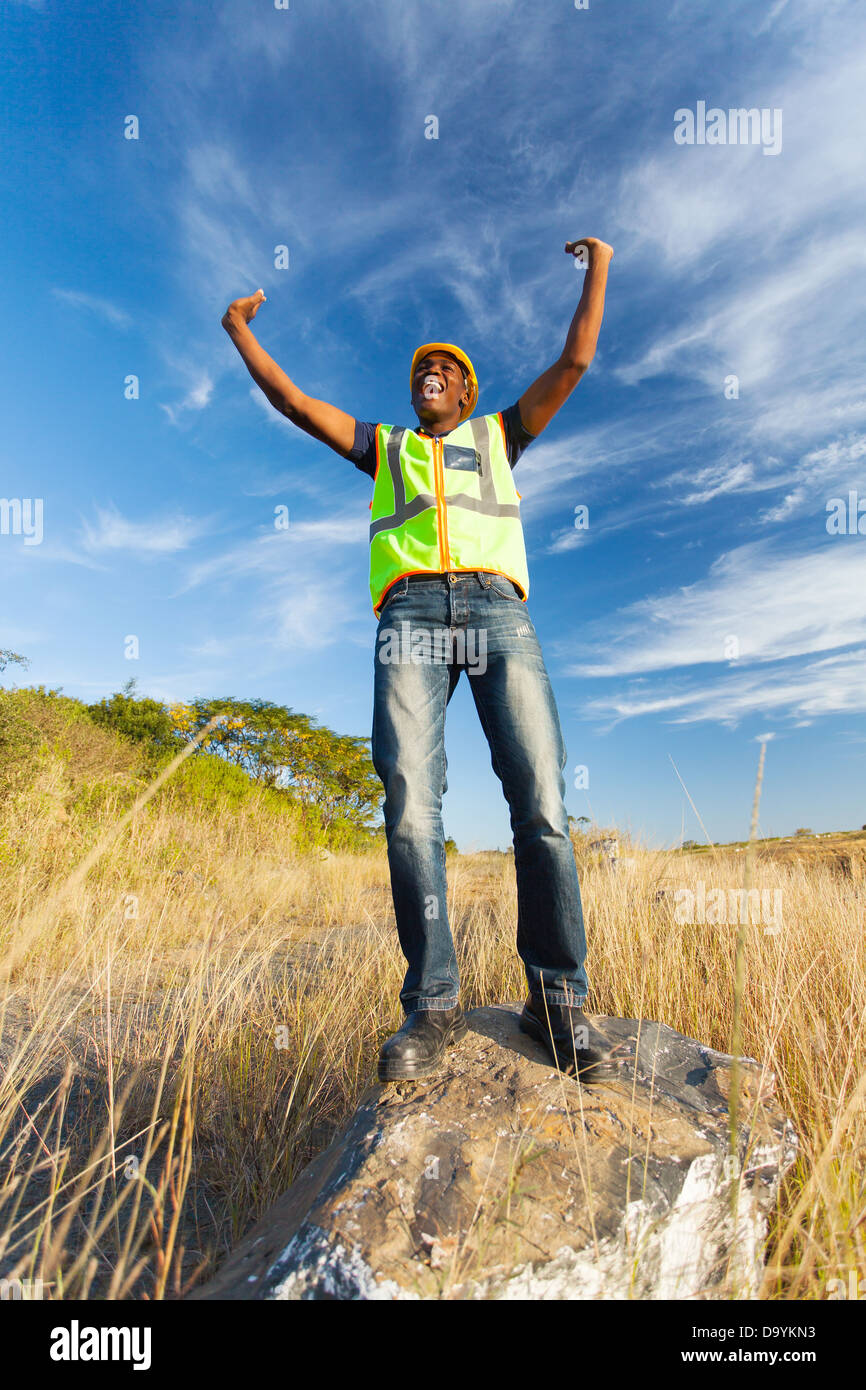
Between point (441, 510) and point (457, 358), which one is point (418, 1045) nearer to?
point (441, 510)

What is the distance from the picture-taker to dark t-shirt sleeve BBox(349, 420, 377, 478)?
2660 millimetres

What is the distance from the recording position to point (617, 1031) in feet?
7.29

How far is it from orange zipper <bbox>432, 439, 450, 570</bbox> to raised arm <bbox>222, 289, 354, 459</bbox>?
0.42m

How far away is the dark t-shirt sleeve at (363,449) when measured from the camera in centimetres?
266

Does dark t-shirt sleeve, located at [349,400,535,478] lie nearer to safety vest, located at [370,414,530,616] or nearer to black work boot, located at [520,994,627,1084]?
safety vest, located at [370,414,530,616]

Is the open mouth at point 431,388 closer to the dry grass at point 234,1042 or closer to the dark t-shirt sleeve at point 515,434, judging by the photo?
the dark t-shirt sleeve at point 515,434

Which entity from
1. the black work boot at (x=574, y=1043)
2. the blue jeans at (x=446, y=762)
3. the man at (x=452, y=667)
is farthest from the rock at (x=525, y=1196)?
the blue jeans at (x=446, y=762)

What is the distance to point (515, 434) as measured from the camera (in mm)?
2666

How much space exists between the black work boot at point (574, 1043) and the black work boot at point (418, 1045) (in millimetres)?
283

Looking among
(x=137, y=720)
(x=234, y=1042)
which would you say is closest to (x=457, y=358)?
(x=234, y=1042)

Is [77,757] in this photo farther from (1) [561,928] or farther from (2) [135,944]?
(1) [561,928]

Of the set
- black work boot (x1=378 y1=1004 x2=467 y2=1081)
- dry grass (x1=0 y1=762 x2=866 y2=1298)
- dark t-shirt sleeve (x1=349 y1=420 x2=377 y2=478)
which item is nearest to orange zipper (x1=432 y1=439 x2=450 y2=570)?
dark t-shirt sleeve (x1=349 y1=420 x2=377 y2=478)

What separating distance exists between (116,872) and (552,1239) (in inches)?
234
